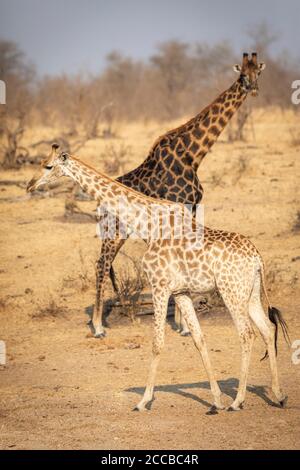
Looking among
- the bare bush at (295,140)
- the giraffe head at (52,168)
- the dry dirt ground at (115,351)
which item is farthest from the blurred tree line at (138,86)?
the giraffe head at (52,168)

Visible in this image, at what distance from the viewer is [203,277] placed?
230 inches

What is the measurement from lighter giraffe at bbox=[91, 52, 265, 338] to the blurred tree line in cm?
1038

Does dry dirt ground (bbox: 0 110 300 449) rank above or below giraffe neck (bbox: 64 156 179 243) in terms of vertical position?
below

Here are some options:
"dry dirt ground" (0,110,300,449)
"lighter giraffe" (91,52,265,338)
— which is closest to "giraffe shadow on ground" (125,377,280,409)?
"dry dirt ground" (0,110,300,449)

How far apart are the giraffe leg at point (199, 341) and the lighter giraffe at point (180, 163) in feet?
6.33

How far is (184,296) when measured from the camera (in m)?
6.02

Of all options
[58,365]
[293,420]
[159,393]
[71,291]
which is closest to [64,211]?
[71,291]

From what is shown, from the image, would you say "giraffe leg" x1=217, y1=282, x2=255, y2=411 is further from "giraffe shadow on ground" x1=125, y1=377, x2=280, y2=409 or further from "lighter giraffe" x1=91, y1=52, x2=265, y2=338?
"lighter giraffe" x1=91, y1=52, x2=265, y2=338

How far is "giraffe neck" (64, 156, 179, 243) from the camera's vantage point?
240 inches

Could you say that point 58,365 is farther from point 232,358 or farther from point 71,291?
point 71,291

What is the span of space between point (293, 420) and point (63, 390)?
173 cm


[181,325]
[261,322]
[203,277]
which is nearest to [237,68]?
[181,325]

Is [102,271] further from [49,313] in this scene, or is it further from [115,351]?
[115,351]

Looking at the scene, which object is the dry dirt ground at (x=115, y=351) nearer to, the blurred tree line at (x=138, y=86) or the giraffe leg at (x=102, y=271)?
the giraffe leg at (x=102, y=271)
